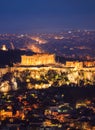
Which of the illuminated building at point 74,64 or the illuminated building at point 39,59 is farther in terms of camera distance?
the illuminated building at point 39,59

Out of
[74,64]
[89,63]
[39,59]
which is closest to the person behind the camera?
[74,64]

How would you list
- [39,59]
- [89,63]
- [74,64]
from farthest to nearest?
1. [39,59]
2. [89,63]
3. [74,64]

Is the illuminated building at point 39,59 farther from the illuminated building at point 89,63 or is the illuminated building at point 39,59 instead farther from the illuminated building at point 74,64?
the illuminated building at point 89,63

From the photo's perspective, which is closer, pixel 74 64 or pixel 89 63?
pixel 74 64

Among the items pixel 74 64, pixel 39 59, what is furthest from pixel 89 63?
pixel 39 59

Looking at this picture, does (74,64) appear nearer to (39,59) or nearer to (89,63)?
(89,63)

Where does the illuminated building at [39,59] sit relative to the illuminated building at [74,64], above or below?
above

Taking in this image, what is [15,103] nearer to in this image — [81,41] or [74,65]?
[74,65]

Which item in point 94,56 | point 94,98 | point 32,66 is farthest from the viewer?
point 94,56

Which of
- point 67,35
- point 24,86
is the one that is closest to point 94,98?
point 24,86

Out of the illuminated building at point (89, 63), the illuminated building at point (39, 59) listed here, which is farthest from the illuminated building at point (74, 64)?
the illuminated building at point (39, 59)

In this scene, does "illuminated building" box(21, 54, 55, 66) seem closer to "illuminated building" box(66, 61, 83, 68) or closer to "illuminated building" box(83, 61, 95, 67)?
"illuminated building" box(66, 61, 83, 68)
